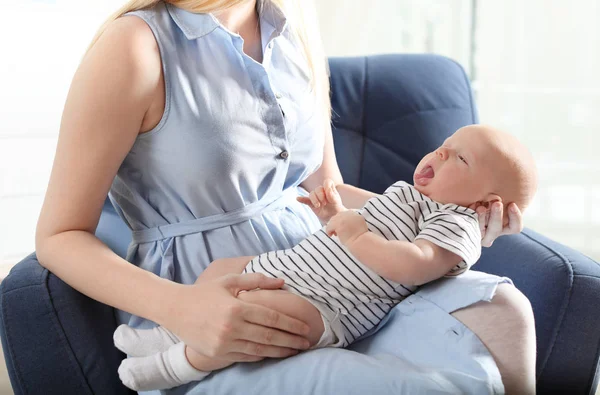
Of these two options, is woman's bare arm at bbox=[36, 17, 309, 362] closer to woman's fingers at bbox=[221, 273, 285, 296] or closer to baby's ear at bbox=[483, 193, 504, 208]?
woman's fingers at bbox=[221, 273, 285, 296]

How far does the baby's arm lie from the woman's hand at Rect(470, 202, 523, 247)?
3.7 inches

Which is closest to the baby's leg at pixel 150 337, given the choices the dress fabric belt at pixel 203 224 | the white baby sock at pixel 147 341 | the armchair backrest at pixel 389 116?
the white baby sock at pixel 147 341

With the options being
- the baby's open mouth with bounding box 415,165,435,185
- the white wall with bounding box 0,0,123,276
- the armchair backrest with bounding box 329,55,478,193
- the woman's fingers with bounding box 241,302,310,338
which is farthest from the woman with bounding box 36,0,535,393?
the white wall with bounding box 0,0,123,276

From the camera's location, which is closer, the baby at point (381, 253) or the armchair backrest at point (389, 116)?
the baby at point (381, 253)

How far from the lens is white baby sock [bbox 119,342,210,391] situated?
1.10 metres

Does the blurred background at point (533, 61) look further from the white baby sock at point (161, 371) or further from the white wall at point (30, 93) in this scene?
the white baby sock at point (161, 371)

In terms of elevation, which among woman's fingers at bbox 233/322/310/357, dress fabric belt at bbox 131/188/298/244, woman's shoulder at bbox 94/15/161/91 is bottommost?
woman's fingers at bbox 233/322/310/357

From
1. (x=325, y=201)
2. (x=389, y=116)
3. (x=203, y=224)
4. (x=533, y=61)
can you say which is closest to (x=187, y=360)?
(x=203, y=224)

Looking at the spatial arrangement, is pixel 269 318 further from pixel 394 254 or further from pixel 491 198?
pixel 491 198

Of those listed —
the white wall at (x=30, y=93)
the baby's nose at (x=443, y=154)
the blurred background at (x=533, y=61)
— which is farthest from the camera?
Answer: the blurred background at (x=533, y=61)

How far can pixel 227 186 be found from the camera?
1.26m

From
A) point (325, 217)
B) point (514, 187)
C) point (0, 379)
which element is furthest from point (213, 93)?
point (0, 379)

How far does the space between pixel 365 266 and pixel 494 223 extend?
9.0 inches

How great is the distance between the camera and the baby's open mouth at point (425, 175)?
4.03ft
